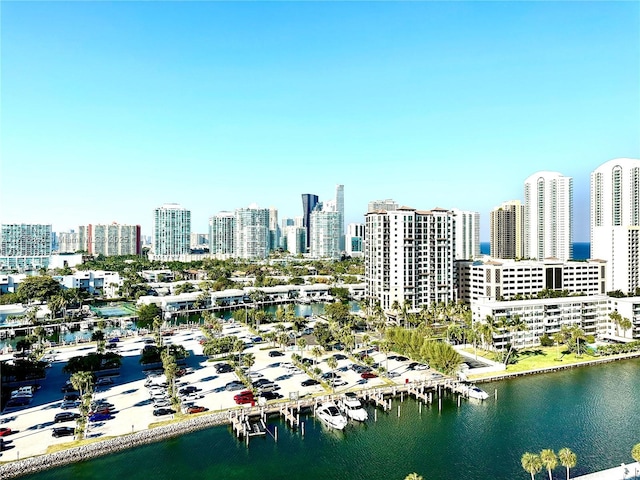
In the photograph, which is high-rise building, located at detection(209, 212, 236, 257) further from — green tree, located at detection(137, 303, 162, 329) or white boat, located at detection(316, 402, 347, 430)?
white boat, located at detection(316, 402, 347, 430)

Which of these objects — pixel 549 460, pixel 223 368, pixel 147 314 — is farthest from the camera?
pixel 147 314

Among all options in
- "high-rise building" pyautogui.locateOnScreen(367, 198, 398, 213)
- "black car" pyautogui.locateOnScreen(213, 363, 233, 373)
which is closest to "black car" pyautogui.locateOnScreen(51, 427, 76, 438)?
"black car" pyautogui.locateOnScreen(213, 363, 233, 373)

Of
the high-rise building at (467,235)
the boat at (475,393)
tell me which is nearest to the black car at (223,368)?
the boat at (475,393)

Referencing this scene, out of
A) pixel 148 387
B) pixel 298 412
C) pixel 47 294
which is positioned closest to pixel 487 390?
pixel 298 412

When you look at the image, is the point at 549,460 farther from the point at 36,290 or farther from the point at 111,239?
the point at 111,239

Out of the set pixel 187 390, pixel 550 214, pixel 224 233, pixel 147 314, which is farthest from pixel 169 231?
pixel 187 390

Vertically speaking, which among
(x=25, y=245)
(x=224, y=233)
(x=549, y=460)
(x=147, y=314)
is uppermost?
(x=224, y=233)
